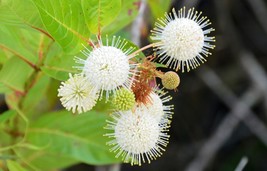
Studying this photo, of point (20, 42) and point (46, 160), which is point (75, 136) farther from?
point (20, 42)

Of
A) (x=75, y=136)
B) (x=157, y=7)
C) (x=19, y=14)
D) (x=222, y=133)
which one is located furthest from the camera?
(x=222, y=133)

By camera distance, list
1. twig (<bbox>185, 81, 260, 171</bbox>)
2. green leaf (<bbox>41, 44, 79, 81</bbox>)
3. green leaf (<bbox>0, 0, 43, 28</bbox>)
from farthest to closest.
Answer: twig (<bbox>185, 81, 260, 171</bbox>), green leaf (<bbox>41, 44, 79, 81</bbox>), green leaf (<bbox>0, 0, 43, 28</bbox>)

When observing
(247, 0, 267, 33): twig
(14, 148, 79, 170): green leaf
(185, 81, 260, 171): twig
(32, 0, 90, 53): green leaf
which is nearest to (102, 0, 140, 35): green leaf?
(32, 0, 90, 53): green leaf

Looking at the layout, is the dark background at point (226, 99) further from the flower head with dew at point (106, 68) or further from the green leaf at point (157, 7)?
the flower head with dew at point (106, 68)

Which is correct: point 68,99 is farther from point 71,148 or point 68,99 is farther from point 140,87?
point 71,148

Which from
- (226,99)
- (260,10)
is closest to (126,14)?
(226,99)

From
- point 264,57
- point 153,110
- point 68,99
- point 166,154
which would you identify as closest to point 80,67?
point 68,99

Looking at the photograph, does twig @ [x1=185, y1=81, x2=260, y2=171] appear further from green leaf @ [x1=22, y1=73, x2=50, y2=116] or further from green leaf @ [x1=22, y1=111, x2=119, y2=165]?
green leaf @ [x1=22, y1=73, x2=50, y2=116]
